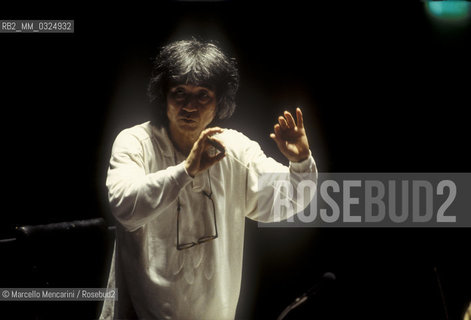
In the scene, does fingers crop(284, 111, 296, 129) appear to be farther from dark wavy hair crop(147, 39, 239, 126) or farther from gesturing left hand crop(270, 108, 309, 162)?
dark wavy hair crop(147, 39, 239, 126)

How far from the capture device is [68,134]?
2586mm

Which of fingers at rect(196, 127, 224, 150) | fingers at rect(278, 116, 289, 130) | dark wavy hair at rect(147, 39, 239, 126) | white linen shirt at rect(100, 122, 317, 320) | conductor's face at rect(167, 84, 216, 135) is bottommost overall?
white linen shirt at rect(100, 122, 317, 320)

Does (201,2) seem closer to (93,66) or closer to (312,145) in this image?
Result: (93,66)

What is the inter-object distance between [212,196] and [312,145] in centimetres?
78

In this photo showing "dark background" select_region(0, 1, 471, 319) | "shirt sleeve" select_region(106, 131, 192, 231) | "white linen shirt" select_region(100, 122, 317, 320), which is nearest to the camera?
"shirt sleeve" select_region(106, 131, 192, 231)

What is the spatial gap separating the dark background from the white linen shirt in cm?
30

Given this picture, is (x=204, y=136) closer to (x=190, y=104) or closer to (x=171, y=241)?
(x=190, y=104)

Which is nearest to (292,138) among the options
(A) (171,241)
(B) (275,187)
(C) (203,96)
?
(B) (275,187)

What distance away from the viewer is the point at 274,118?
280 centimetres

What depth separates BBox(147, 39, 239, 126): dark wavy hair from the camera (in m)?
2.19

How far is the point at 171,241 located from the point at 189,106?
19.7 inches

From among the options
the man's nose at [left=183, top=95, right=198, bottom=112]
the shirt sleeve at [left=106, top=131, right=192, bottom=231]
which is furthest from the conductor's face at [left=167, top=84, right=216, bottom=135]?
the shirt sleeve at [left=106, top=131, right=192, bottom=231]

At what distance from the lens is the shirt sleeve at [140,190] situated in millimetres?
1953

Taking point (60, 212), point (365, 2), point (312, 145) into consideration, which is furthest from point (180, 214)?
point (365, 2)
